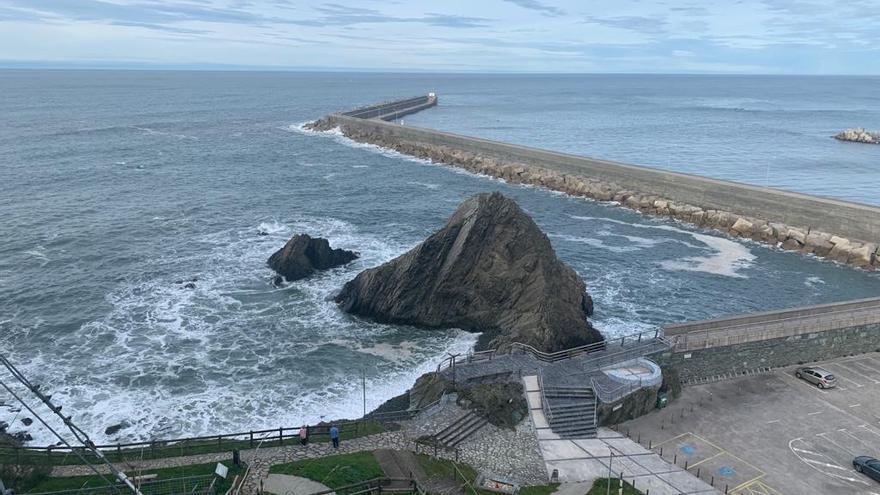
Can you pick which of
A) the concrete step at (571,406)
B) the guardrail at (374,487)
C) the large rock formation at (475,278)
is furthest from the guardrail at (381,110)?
the guardrail at (374,487)

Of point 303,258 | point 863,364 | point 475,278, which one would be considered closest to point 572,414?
point 475,278

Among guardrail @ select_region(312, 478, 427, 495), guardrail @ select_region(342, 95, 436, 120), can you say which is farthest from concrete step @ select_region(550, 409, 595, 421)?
guardrail @ select_region(342, 95, 436, 120)

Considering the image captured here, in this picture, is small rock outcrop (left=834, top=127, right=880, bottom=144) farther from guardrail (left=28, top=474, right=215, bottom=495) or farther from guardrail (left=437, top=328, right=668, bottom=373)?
guardrail (left=28, top=474, right=215, bottom=495)

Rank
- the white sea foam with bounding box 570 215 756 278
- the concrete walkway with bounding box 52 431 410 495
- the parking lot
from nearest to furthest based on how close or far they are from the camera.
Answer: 1. the concrete walkway with bounding box 52 431 410 495
2. the parking lot
3. the white sea foam with bounding box 570 215 756 278

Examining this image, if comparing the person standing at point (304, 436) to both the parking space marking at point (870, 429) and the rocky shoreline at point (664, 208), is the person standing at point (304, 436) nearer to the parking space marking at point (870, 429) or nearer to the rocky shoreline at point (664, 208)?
the parking space marking at point (870, 429)

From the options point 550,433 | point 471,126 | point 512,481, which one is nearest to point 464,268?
point 550,433
